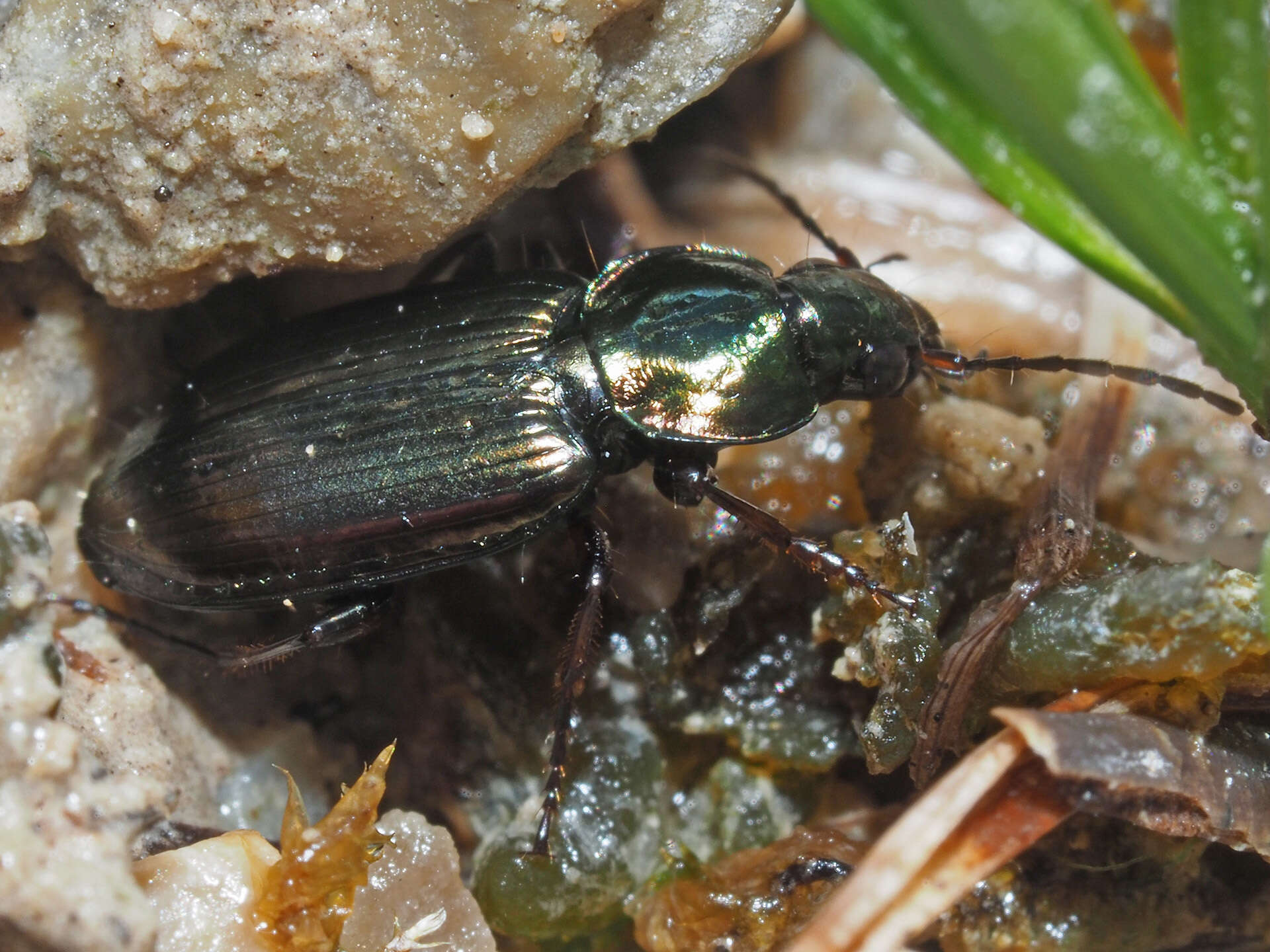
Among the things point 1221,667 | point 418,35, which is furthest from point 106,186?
point 1221,667

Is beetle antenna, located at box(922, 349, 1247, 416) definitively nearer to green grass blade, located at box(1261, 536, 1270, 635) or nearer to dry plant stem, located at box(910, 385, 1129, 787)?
dry plant stem, located at box(910, 385, 1129, 787)

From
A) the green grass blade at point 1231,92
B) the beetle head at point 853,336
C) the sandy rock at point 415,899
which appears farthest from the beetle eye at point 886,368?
the sandy rock at point 415,899

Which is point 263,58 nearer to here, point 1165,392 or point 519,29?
point 519,29

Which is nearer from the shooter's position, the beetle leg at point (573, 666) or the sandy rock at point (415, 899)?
the sandy rock at point (415, 899)

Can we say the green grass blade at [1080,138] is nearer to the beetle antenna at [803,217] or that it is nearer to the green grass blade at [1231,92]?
the green grass blade at [1231,92]

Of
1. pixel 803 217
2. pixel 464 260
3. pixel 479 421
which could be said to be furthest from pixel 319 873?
pixel 803 217

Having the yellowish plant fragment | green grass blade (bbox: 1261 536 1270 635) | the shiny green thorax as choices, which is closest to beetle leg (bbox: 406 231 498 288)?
the shiny green thorax
